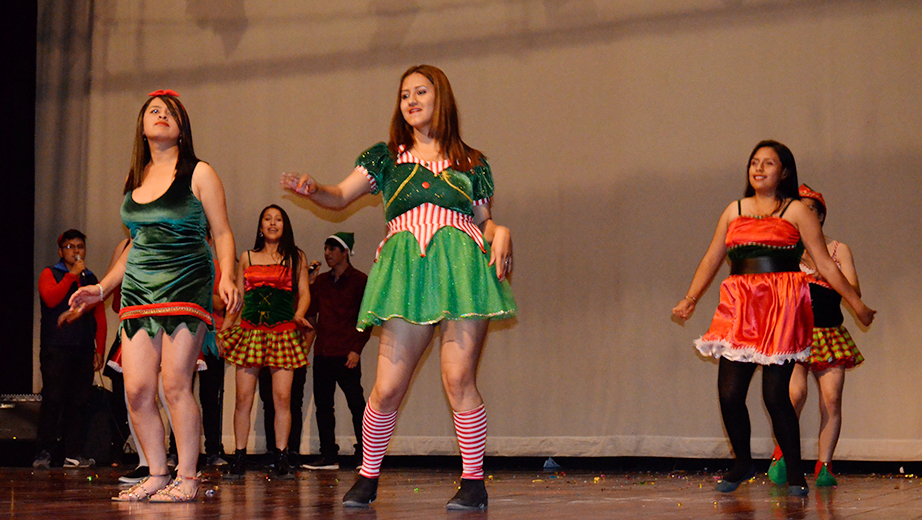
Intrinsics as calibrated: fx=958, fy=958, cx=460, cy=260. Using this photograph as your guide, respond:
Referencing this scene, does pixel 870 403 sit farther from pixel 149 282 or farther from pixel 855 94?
pixel 149 282

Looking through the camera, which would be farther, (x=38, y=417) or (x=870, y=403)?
(x=38, y=417)

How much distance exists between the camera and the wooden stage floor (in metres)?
2.86

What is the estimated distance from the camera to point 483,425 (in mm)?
3043

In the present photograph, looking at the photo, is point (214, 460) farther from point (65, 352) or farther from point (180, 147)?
point (180, 147)

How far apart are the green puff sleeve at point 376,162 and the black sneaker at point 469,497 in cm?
99

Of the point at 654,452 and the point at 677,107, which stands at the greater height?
the point at 677,107

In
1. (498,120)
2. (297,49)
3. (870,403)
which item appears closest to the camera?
(870,403)

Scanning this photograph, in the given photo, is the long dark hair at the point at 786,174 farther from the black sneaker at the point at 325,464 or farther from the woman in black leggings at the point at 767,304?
the black sneaker at the point at 325,464

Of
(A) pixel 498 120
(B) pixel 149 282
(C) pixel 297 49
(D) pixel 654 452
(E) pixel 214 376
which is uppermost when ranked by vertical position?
(C) pixel 297 49

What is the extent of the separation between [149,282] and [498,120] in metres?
3.79

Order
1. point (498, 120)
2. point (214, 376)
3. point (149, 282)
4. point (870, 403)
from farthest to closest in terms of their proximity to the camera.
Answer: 1. point (498, 120)
2. point (214, 376)
3. point (870, 403)
4. point (149, 282)

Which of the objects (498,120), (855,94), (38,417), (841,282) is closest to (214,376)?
(38,417)

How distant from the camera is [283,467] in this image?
511 cm

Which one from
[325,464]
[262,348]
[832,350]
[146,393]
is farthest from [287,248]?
[832,350]
